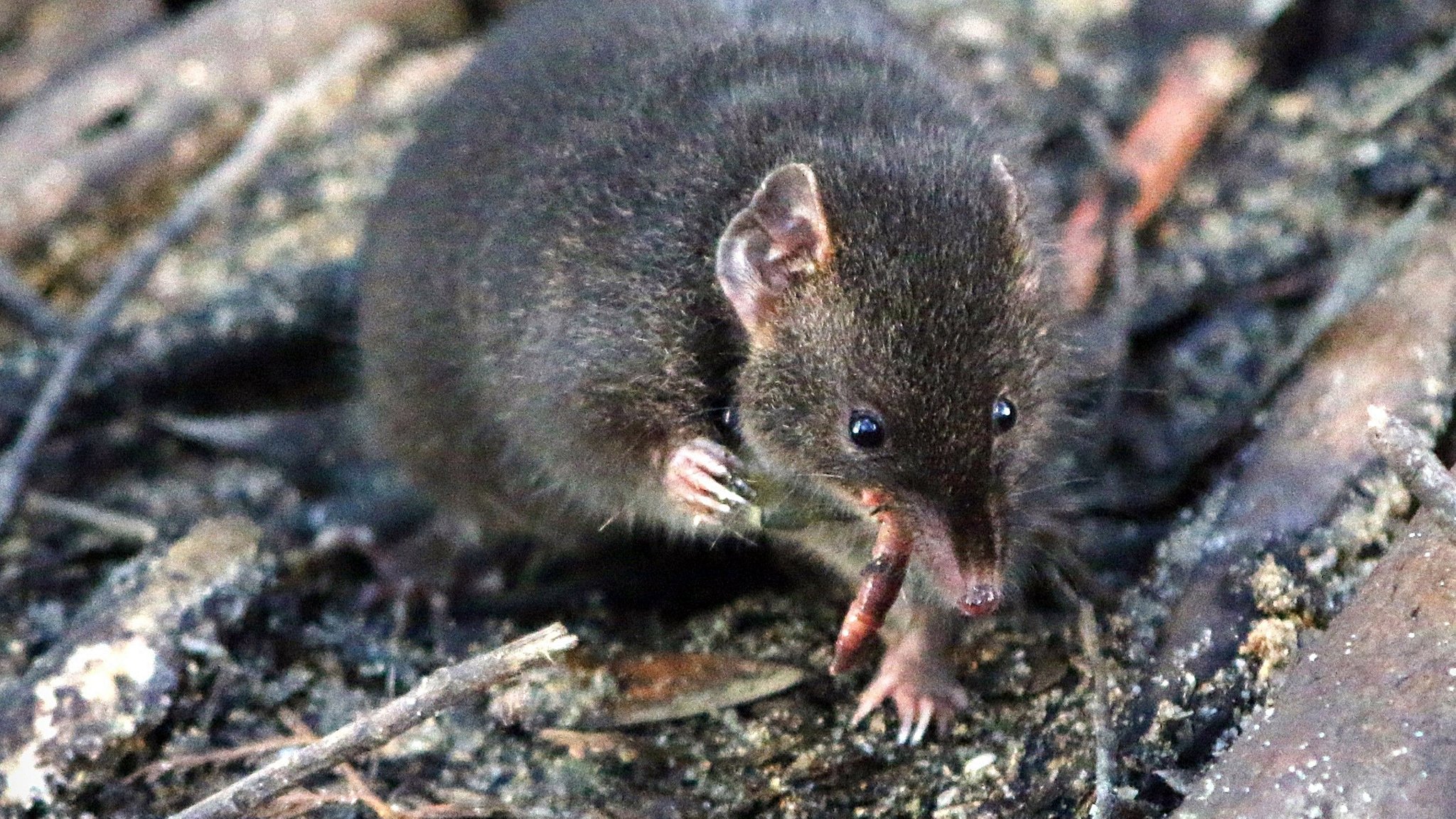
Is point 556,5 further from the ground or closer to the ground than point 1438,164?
further from the ground

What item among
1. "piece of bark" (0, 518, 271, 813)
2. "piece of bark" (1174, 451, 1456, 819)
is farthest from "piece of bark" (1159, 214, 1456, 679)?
"piece of bark" (0, 518, 271, 813)

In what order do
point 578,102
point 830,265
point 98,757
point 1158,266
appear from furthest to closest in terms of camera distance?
point 1158,266 < point 578,102 < point 98,757 < point 830,265

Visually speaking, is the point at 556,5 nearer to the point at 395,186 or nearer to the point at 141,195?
the point at 395,186

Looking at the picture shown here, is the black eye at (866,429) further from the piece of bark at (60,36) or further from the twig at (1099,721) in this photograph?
the piece of bark at (60,36)

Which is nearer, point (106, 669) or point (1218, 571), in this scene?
point (1218, 571)

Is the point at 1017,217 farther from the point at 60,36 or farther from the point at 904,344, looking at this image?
the point at 60,36

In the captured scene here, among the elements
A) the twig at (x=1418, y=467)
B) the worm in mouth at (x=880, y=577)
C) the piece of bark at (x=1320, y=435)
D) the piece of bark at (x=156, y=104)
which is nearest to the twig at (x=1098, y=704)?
the piece of bark at (x=1320, y=435)

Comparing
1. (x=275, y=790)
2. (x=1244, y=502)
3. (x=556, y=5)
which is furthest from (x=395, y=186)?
(x=1244, y=502)

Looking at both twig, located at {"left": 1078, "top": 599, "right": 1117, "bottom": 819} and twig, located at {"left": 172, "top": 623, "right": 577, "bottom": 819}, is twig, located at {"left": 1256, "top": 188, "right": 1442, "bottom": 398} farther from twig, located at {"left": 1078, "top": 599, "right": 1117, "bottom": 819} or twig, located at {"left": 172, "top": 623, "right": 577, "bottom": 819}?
twig, located at {"left": 172, "top": 623, "right": 577, "bottom": 819}
